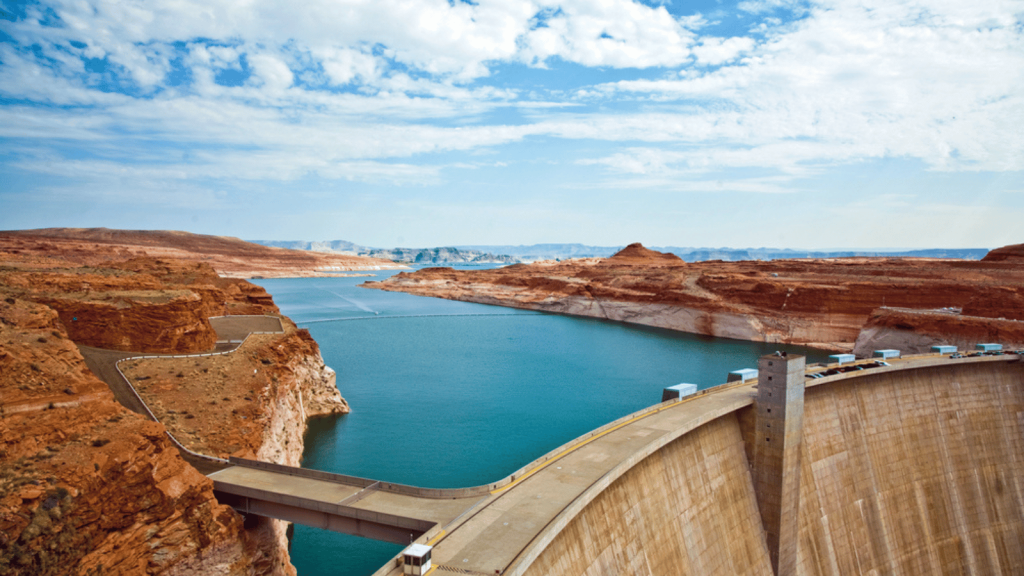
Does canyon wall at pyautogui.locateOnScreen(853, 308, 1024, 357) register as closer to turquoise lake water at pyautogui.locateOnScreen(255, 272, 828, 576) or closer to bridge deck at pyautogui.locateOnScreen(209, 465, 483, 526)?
turquoise lake water at pyautogui.locateOnScreen(255, 272, 828, 576)

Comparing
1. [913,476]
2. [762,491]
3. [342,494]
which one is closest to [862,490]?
[913,476]

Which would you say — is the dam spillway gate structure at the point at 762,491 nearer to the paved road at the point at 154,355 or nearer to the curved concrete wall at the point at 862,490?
the curved concrete wall at the point at 862,490

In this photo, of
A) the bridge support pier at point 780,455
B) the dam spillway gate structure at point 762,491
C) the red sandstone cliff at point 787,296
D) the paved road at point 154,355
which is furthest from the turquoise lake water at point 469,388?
the bridge support pier at point 780,455

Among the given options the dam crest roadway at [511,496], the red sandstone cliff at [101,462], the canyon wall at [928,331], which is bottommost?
the canyon wall at [928,331]

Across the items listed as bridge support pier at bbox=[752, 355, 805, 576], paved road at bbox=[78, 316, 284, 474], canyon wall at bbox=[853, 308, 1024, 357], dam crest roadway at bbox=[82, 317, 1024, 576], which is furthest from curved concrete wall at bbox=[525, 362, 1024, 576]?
canyon wall at bbox=[853, 308, 1024, 357]

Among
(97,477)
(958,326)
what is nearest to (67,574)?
(97,477)

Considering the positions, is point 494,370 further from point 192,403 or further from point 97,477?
point 97,477

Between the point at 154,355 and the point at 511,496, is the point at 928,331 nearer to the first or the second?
the point at 511,496
